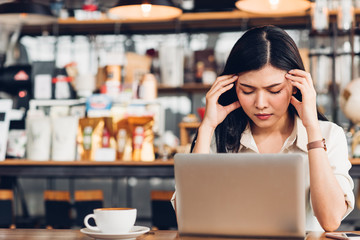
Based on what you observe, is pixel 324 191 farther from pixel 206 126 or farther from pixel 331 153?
pixel 206 126

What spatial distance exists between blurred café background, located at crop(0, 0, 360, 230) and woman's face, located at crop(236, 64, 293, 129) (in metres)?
0.90

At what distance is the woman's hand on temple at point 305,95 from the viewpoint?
1.60 m

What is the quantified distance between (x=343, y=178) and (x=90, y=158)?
2.20m

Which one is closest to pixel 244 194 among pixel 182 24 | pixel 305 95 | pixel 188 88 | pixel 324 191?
pixel 324 191

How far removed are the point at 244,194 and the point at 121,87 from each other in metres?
3.05

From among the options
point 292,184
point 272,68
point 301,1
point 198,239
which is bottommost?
point 198,239

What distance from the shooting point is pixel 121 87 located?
409 cm

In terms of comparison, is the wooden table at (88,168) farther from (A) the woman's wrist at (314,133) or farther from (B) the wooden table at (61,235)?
(B) the wooden table at (61,235)

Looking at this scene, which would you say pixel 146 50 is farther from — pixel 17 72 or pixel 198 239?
pixel 198 239

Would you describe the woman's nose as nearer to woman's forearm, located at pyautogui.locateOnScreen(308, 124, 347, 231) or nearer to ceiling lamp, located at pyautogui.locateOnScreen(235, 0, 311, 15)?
woman's forearm, located at pyautogui.locateOnScreen(308, 124, 347, 231)

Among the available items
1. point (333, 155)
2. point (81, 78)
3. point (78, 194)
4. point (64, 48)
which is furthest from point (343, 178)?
point (64, 48)

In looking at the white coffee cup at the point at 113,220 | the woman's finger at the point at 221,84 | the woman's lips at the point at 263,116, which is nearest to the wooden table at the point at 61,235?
the white coffee cup at the point at 113,220

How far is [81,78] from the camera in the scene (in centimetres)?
413

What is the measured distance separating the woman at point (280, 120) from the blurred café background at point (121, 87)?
0.83 m
